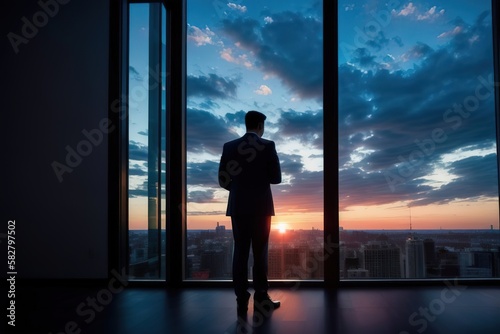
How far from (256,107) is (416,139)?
1434 millimetres

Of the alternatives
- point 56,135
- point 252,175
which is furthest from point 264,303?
point 56,135

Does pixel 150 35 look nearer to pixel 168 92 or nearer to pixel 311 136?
pixel 168 92

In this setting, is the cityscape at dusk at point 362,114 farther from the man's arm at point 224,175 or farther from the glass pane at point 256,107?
the man's arm at point 224,175

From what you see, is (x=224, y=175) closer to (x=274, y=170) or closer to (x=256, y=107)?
(x=274, y=170)

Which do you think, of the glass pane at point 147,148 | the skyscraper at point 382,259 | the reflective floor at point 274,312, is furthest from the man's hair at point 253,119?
the skyscraper at point 382,259

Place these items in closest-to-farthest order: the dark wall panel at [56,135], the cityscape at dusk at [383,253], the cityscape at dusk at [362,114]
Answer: the cityscape at dusk at [383,253], the cityscape at dusk at [362,114], the dark wall panel at [56,135]

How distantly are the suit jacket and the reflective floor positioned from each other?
2.30 feet

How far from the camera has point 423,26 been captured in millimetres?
4328

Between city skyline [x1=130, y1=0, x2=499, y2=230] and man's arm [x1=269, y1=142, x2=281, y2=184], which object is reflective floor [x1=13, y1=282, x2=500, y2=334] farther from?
man's arm [x1=269, y1=142, x2=281, y2=184]

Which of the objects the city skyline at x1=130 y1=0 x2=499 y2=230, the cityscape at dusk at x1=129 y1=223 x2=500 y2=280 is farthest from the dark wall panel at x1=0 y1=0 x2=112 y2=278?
the cityscape at dusk at x1=129 y1=223 x2=500 y2=280

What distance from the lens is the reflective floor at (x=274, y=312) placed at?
2.78m

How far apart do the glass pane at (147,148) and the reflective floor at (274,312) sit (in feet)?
1.30

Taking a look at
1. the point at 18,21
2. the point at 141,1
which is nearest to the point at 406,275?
the point at 141,1

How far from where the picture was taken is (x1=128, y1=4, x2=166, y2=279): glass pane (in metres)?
4.42
